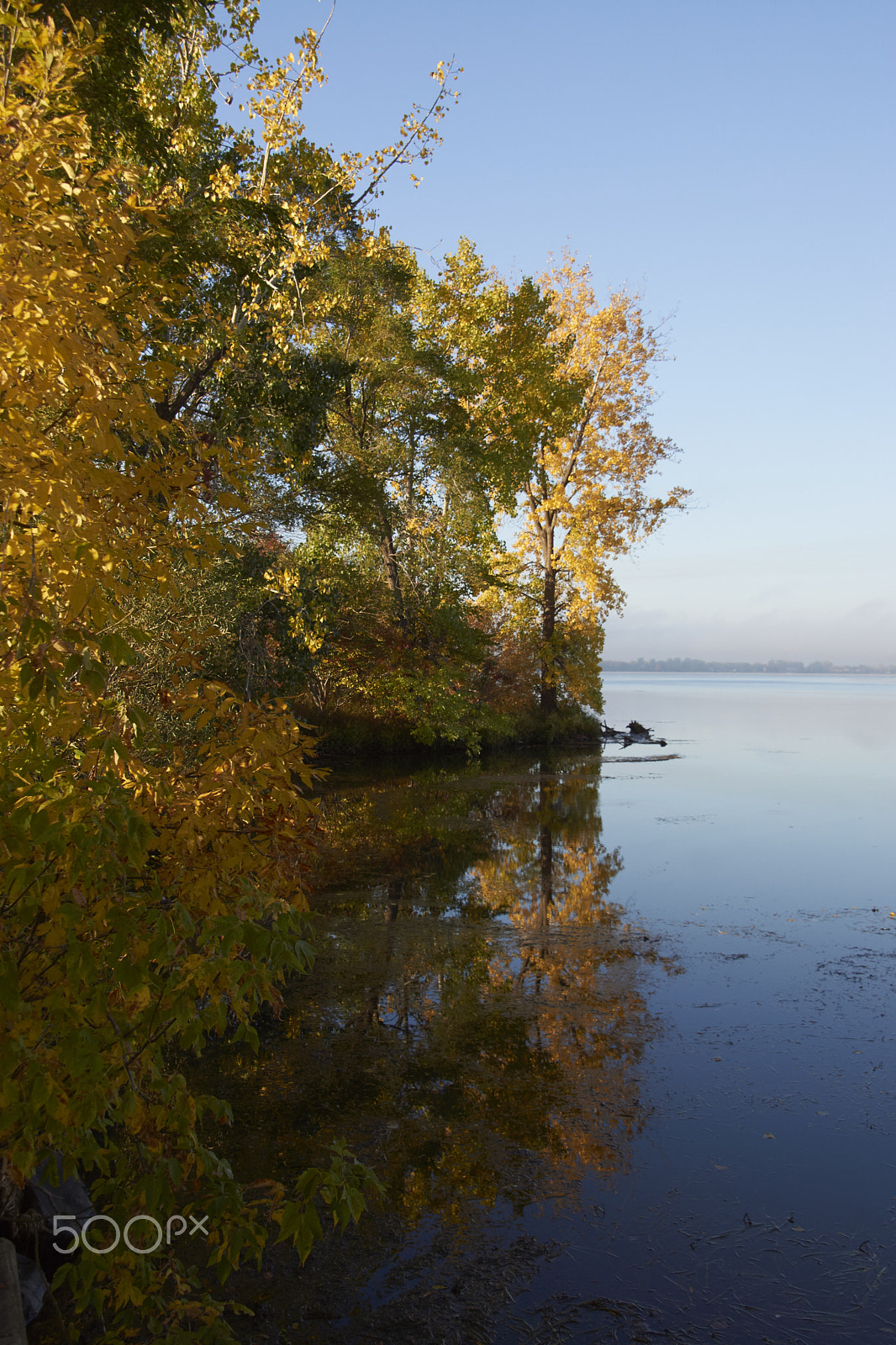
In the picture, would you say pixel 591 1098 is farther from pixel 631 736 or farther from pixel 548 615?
pixel 631 736

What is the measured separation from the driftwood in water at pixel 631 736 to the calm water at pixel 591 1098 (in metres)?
16.1

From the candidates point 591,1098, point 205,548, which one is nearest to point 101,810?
point 205,548

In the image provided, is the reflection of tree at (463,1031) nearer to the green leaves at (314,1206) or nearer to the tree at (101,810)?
the tree at (101,810)

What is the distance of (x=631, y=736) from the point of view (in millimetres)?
27688

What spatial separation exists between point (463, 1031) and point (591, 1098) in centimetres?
101

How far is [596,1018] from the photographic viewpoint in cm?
552

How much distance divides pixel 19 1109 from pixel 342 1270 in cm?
184

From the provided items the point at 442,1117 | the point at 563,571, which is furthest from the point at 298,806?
the point at 563,571

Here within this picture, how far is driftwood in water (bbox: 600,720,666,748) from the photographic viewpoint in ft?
86.7

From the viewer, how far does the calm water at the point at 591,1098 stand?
122 inches

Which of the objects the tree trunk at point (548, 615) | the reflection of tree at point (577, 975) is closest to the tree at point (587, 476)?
the tree trunk at point (548, 615)

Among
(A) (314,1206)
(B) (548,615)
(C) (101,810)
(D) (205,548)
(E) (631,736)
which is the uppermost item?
(B) (548,615)

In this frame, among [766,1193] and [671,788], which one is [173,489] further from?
[671,788]

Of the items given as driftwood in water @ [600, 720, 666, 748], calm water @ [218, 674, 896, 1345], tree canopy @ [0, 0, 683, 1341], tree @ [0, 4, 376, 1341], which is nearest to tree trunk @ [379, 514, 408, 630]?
tree canopy @ [0, 0, 683, 1341]
